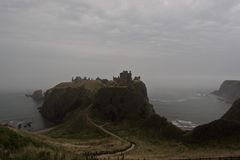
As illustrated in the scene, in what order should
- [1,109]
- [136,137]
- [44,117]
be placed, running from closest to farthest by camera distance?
[136,137] < [44,117] < [1,109]

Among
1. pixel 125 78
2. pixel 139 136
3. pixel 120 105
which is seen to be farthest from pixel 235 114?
pixel 125 78

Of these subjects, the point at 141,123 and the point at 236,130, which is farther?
the point at 141,123

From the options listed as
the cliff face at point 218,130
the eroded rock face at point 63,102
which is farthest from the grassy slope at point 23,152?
the eroded rock face at point 63,102

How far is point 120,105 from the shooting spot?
121375mm

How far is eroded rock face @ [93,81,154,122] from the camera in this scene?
118438 mm

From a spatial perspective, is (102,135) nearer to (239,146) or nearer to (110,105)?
(110,105)

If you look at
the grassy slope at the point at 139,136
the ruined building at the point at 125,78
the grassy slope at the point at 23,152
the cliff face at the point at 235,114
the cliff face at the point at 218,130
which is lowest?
the grassy slope at the point at 139,136

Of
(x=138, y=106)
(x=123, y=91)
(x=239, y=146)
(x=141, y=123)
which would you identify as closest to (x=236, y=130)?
(x=239, y=146)

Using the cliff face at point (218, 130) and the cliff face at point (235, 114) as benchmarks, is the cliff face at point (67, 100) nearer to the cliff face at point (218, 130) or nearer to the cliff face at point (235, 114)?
the cliff face at point (235, 114)

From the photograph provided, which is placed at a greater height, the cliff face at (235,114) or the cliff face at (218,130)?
the cliff face at (235,114)

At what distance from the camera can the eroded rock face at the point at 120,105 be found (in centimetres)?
11844

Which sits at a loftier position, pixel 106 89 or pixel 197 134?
pixel 106 89

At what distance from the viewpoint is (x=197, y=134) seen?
3324 inches

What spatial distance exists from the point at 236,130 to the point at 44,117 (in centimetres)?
10872
